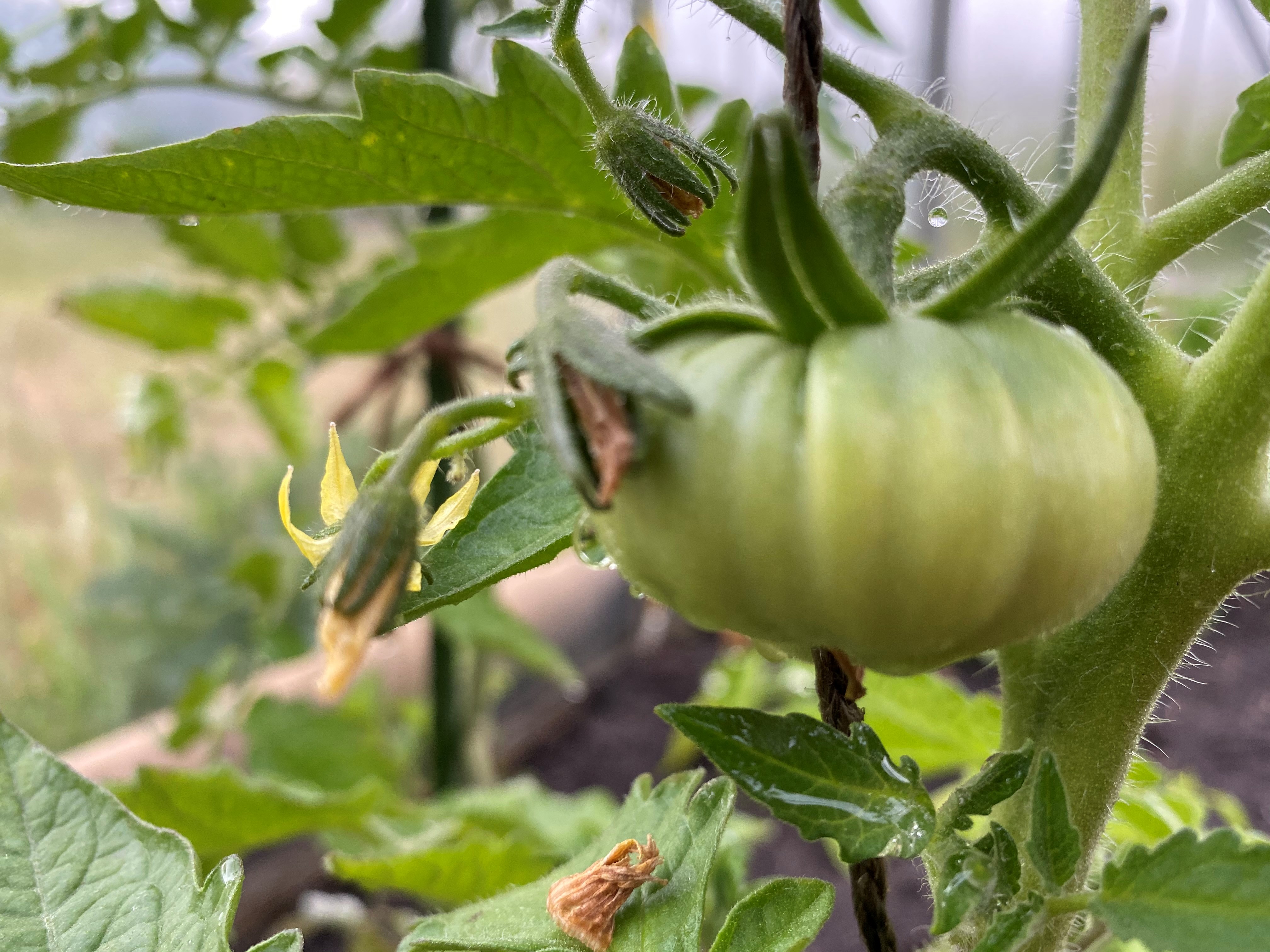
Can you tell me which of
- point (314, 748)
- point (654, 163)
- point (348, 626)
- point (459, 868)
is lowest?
point (314, 748)

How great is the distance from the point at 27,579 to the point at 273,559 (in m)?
1.10

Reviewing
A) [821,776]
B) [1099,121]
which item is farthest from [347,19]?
[821,776]

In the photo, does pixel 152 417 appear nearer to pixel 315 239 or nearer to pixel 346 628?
pixel 315 239

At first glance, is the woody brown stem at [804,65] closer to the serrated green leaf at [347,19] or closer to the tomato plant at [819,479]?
the tomato plant at [819,479]

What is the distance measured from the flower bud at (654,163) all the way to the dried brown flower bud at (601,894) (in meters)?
0.25

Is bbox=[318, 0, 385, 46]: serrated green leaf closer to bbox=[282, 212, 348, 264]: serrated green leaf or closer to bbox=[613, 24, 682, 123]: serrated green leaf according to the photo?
bbox=[282, 212, 348, 264]: serrated green leaf

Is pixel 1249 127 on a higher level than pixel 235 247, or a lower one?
higher

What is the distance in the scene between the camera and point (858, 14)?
34.5 inches

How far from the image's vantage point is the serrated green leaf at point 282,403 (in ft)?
3.62

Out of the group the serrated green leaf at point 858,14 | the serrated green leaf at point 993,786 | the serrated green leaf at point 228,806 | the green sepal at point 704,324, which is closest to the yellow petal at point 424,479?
the green sepal at point 704,324

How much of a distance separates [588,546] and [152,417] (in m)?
1.04

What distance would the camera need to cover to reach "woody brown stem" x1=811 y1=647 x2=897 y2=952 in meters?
0.34

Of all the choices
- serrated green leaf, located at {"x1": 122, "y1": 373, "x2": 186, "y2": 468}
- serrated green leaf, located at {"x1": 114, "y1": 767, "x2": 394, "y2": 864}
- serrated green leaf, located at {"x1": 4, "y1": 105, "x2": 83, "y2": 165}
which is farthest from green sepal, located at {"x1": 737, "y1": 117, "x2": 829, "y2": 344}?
serrated green leaf, located at {"x1": 122, "y1": 373, "x2": 186, "y2": 468}

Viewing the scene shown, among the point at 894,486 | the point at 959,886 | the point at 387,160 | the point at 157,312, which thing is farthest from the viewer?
the point at 157,312
